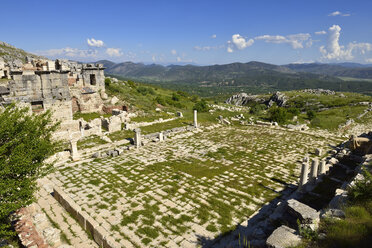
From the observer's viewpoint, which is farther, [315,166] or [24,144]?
[315,166]

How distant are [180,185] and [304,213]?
21.6ft

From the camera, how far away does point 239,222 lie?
8.95 meters

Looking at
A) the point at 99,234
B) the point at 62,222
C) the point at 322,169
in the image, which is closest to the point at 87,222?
the point at 99,234

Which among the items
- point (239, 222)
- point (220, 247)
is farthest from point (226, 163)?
point (220, 247)

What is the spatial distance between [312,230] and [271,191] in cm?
568

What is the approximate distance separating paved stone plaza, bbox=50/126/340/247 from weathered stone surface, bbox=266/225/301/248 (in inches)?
107

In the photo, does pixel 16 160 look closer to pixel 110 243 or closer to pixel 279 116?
pixel 110 243

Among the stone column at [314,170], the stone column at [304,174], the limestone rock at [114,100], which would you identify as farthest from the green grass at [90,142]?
the stone column at [314,170]

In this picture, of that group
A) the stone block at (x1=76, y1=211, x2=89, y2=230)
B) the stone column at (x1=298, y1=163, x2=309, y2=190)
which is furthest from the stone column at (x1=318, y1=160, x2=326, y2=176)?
the stone block at (x1=76, y1=211, x2=89, y2=230)

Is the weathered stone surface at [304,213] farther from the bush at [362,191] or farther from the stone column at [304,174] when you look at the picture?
the stone column at [304,174]

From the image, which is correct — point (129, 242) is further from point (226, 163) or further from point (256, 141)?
point (256, 141)

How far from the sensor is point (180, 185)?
12.1 meters

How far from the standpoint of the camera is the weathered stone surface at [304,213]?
6473 millimetres

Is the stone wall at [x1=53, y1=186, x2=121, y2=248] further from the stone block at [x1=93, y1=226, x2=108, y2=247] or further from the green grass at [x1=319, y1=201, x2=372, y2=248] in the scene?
the green grass at [x1=319, y1=201, x2=372, y2=248]
